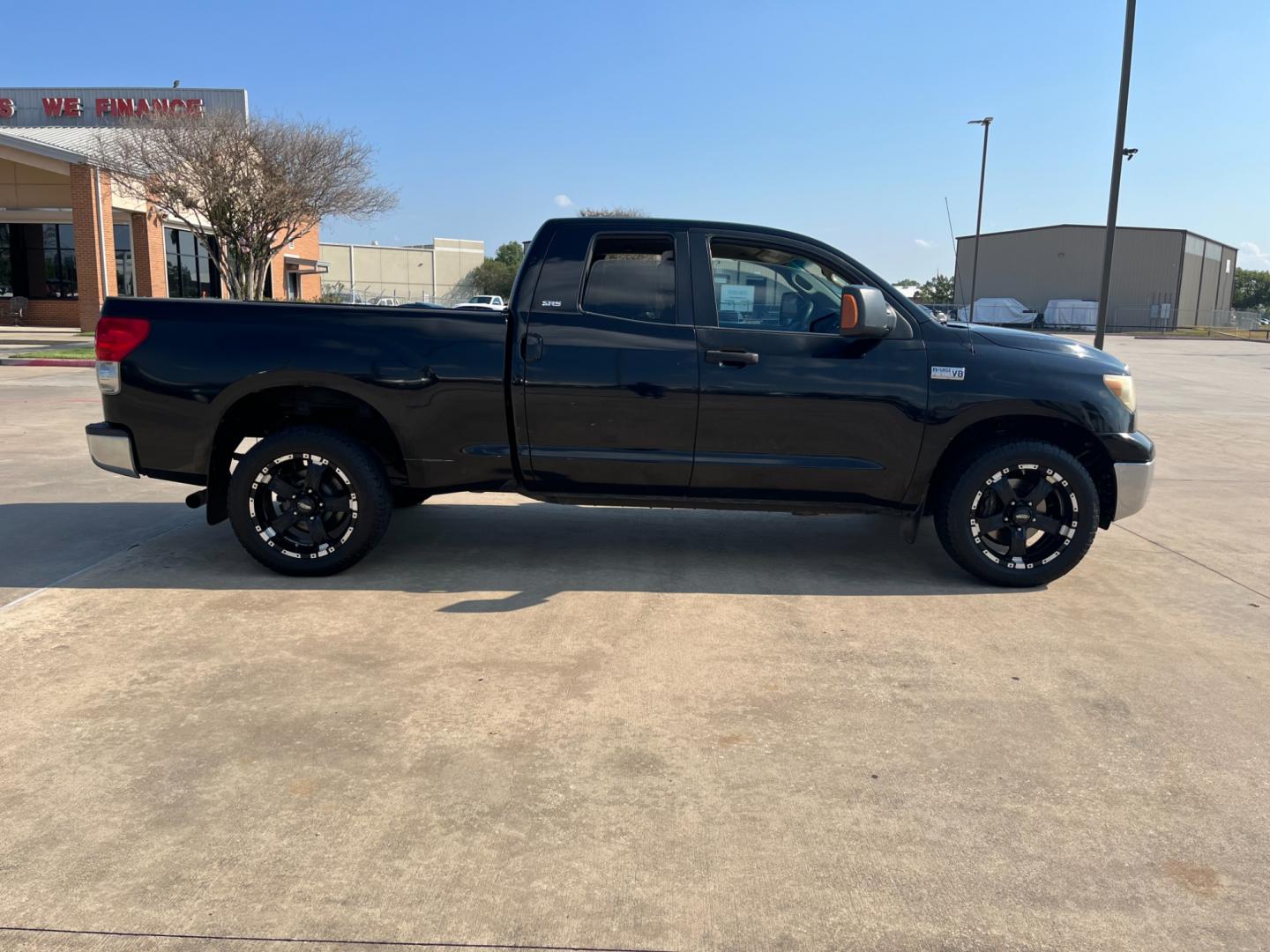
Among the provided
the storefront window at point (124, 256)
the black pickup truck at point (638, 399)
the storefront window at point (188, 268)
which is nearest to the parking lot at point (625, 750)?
the black pickup truck at point (638, 399)

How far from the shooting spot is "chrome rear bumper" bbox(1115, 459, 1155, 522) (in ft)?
18.0

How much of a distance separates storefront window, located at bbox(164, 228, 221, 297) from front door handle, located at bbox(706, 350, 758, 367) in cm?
3403

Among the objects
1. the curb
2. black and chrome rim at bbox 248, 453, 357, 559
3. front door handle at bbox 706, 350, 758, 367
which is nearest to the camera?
front door handle at bbox 706, 350, 758, 367

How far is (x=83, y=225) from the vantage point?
2756 cm

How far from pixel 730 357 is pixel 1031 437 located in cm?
184

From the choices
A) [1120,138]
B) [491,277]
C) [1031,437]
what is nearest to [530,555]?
[1031,437]

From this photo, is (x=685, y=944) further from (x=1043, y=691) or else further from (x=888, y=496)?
(x=888, y=496)

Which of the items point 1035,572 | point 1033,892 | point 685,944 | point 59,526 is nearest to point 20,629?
point 59,526

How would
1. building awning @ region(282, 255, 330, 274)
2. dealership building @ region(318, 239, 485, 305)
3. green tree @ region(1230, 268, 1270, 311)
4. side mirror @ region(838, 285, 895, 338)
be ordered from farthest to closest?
green tree @ region(1230, 268, 1270, 311) < dealership building @ region(318, 239, 485, 305) < building awning @ region(282, 255, 330, 274) < side mirror @ region(838, 285, 895, 338)

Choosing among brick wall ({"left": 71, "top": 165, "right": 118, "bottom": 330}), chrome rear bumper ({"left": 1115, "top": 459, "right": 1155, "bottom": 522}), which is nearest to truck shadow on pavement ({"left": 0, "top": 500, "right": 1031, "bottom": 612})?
chrome rear bumper ({"left": 1115, "top": 459, "right": 1155, "bottom": 522})

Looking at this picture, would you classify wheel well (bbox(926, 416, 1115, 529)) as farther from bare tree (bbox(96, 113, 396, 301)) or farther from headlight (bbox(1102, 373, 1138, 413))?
bare tree (bbox(96, 113, 396, 301))

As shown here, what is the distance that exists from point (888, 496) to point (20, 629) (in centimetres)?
439

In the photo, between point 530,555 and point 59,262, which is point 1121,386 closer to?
point 530,555

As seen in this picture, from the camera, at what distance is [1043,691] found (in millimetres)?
4121
